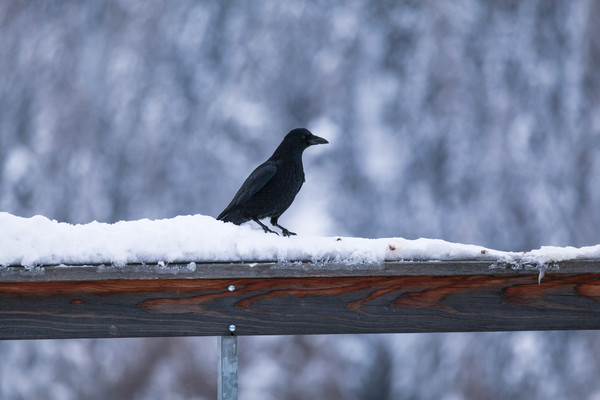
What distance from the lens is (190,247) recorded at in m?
1.70

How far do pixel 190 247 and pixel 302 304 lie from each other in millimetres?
346

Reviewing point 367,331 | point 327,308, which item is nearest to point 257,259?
point 327,308

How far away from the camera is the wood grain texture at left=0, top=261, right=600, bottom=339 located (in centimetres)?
166

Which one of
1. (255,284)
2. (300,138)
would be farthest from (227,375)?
(300,138)

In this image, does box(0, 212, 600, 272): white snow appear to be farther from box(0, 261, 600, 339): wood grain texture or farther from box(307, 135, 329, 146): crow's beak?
box(307, 135, 329, 146): crow's beak

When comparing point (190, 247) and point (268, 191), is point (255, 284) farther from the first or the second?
point (268, 191)

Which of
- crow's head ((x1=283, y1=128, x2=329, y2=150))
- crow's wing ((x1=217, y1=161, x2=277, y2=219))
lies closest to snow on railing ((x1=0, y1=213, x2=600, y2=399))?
crow's wing ((x1=217, y1=161, x2=277, y2=219))

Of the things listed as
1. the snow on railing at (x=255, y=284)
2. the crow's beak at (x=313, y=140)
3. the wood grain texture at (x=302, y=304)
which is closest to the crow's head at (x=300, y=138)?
the crow's beak at (x=313, y=140)

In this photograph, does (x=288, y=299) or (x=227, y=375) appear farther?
(x=288, y=299)

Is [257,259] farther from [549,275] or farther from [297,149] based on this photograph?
[297,149]

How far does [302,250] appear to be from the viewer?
1.75m

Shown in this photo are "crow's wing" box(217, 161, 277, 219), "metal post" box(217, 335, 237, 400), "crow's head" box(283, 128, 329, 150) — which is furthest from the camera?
"crow's head" box(283, 128, 329, 150)

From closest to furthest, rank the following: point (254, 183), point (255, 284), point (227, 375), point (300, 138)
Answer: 1. point (227, 375)
2. point (255, 284)
3. point (254, 183)
4. point (300, 138)

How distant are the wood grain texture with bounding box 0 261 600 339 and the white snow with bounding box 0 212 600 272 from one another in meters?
0.05
